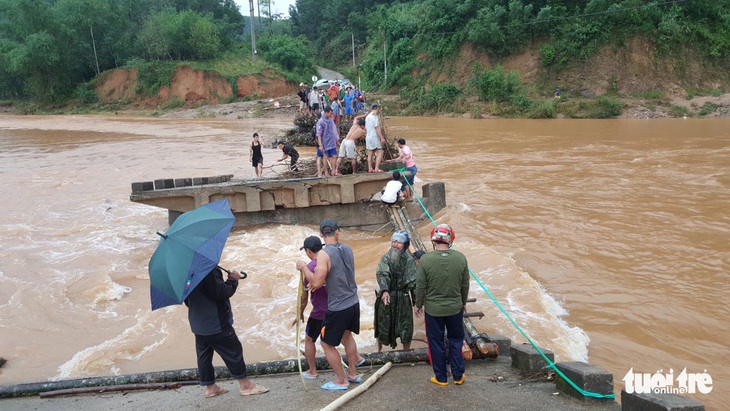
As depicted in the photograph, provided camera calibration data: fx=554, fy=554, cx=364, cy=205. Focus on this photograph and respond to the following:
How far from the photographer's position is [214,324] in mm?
4445

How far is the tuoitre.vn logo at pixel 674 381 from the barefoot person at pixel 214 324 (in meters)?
4.19

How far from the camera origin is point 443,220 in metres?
12.8

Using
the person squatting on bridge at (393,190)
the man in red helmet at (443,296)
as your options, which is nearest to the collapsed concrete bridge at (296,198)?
the person squatting on bridge at (393,190)

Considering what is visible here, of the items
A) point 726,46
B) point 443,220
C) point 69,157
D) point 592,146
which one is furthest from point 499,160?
point 726,46

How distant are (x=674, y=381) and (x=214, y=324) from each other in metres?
5.08

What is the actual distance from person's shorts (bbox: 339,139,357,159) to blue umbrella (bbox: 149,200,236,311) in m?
8.24

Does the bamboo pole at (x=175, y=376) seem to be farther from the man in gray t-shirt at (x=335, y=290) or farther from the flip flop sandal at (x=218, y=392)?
the man in gray t-shirt at (x=335, y=290)

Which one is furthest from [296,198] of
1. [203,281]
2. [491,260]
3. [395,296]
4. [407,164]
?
[203,281]

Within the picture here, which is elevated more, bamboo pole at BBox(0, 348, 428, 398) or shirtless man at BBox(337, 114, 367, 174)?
shirtless man at BBox(337, 114, 367, 174)

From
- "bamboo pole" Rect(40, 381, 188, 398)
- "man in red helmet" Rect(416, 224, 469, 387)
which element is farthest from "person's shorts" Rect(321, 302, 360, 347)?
"bamboo pole" Rect(40, 381, 188, 398)

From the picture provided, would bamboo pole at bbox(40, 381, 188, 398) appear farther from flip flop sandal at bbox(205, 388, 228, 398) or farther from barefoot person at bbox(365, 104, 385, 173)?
barefoot person at bbox(365, 104, 385, 173)

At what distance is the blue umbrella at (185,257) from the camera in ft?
13.3

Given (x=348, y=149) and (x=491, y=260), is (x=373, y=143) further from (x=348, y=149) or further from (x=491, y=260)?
(x=491, y=260)

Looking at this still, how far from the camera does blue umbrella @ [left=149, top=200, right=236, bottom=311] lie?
4.05m
